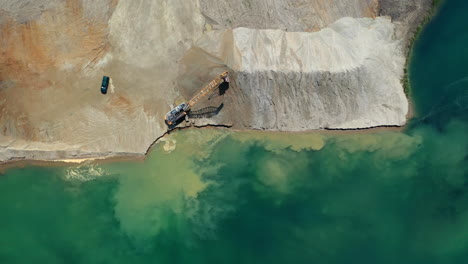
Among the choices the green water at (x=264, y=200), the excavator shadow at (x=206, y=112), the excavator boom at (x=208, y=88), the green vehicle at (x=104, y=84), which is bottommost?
the green water at (x=264, y=200)

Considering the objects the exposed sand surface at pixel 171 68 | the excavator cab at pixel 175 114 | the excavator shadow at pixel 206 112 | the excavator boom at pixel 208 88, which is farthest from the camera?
the excavator shadow at pixel 206 112

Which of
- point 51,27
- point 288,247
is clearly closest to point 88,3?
point 51,27

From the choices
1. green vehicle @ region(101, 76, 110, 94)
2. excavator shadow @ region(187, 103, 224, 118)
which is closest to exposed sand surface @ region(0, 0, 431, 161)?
excavator shadow @ region(187, 103, 224, 118)

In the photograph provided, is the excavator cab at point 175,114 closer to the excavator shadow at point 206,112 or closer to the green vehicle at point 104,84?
the excavator shadow at point 206,112

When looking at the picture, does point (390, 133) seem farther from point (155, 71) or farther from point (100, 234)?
point (100, 234)

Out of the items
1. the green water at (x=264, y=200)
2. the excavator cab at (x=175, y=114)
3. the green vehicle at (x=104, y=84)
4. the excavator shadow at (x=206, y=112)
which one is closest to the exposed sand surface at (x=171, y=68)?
the excavator shadow at (x=206, y=112)

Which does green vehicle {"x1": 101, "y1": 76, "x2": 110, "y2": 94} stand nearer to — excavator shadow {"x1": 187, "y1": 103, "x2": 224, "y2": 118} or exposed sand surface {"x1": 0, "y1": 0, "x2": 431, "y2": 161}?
exposed sand surface {"x1": 0, "y1": 0, "x2": 431, "y2": 161}

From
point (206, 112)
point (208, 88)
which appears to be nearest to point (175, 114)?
point (206, 112)
